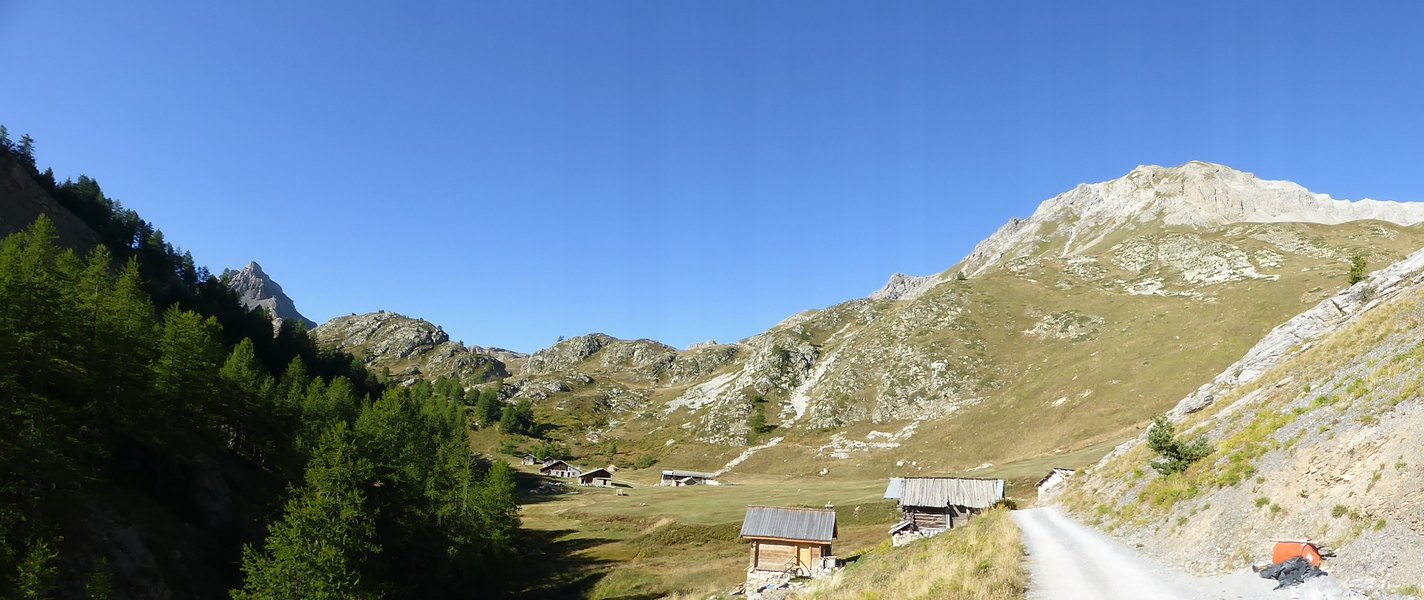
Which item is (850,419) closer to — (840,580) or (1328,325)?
(1328,325)

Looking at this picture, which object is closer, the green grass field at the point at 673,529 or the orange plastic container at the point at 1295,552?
the orange plastic container at the point at 1295,552

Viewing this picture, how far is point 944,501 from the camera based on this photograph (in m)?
55.6

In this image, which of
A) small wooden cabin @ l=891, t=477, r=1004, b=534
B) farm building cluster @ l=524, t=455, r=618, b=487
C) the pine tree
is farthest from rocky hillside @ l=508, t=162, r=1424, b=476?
the pine tree

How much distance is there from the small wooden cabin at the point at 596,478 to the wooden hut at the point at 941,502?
295ft

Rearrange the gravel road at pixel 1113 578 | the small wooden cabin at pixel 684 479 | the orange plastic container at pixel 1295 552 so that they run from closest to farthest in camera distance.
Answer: the orange plastic container at pixel 1295 552 < the gravel road at pixel 1113 578 < the small wooden cabin at pixel 684 479

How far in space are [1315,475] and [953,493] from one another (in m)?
38.0

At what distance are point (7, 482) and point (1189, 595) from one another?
174 ft

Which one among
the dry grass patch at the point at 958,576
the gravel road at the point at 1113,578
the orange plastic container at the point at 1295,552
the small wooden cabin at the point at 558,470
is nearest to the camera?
the orange plastic container at the point at 1295,552

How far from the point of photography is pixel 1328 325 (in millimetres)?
50531

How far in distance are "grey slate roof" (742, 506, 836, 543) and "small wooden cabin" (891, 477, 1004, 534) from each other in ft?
28.3

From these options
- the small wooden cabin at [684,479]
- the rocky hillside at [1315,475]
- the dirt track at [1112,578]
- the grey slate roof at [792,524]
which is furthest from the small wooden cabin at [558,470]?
the dirt track at [1112,578]

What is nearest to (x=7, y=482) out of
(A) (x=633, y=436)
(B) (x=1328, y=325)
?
(B) (x=1328, y=325)

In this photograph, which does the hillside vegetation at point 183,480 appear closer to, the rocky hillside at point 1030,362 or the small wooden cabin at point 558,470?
the small wooden cabin at point 558,470

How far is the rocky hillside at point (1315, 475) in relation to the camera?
16625 mm
